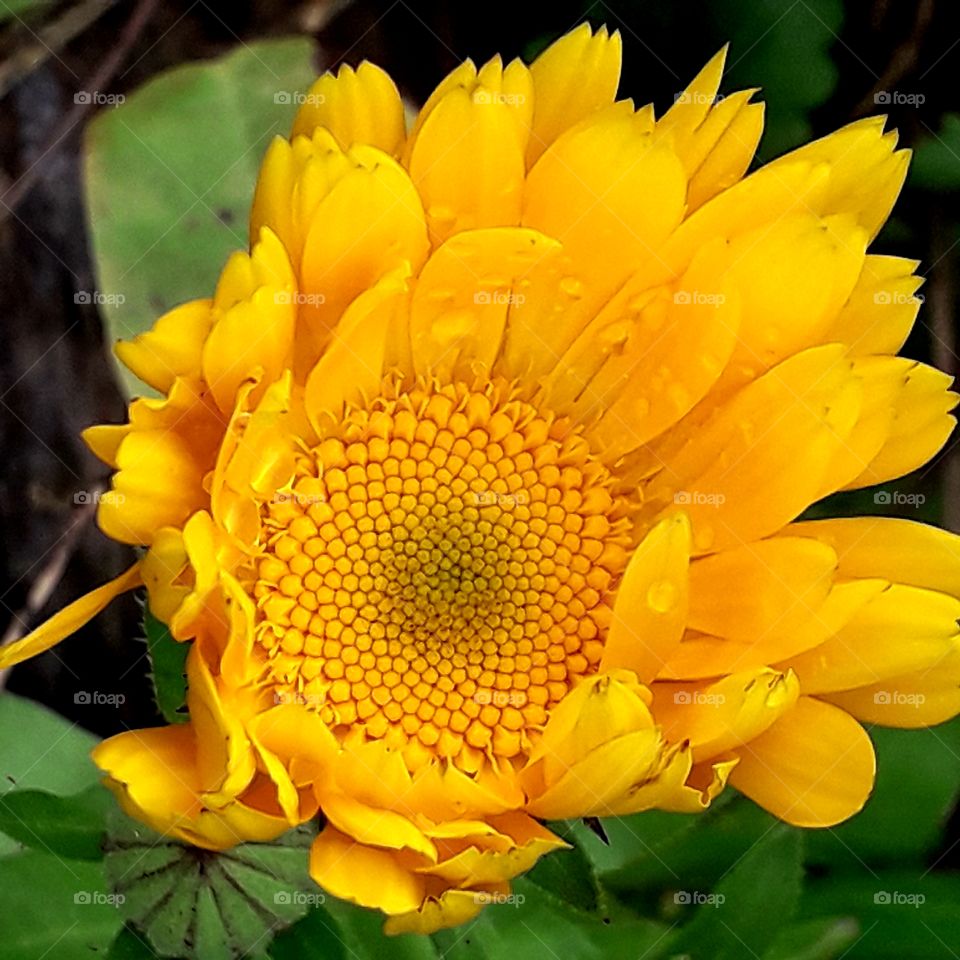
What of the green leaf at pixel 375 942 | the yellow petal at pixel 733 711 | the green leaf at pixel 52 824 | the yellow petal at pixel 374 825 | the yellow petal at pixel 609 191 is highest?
the yellow petal at pixel 609 191

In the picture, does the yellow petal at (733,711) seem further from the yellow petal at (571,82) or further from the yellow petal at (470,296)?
the yellow petal at (571,82)

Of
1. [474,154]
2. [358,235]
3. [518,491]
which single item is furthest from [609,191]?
[518,491]

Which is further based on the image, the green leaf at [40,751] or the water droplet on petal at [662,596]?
the green leaf at [40,751]

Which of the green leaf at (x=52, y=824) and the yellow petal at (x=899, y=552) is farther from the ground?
the yellow petal at (x=899, y=552)

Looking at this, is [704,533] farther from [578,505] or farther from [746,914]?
[746,914]

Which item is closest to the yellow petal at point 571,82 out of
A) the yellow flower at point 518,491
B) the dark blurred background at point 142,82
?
the yellow flower at point 518,491

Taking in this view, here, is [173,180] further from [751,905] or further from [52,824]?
[751,905]

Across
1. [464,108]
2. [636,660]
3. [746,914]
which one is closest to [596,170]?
[464,108]
